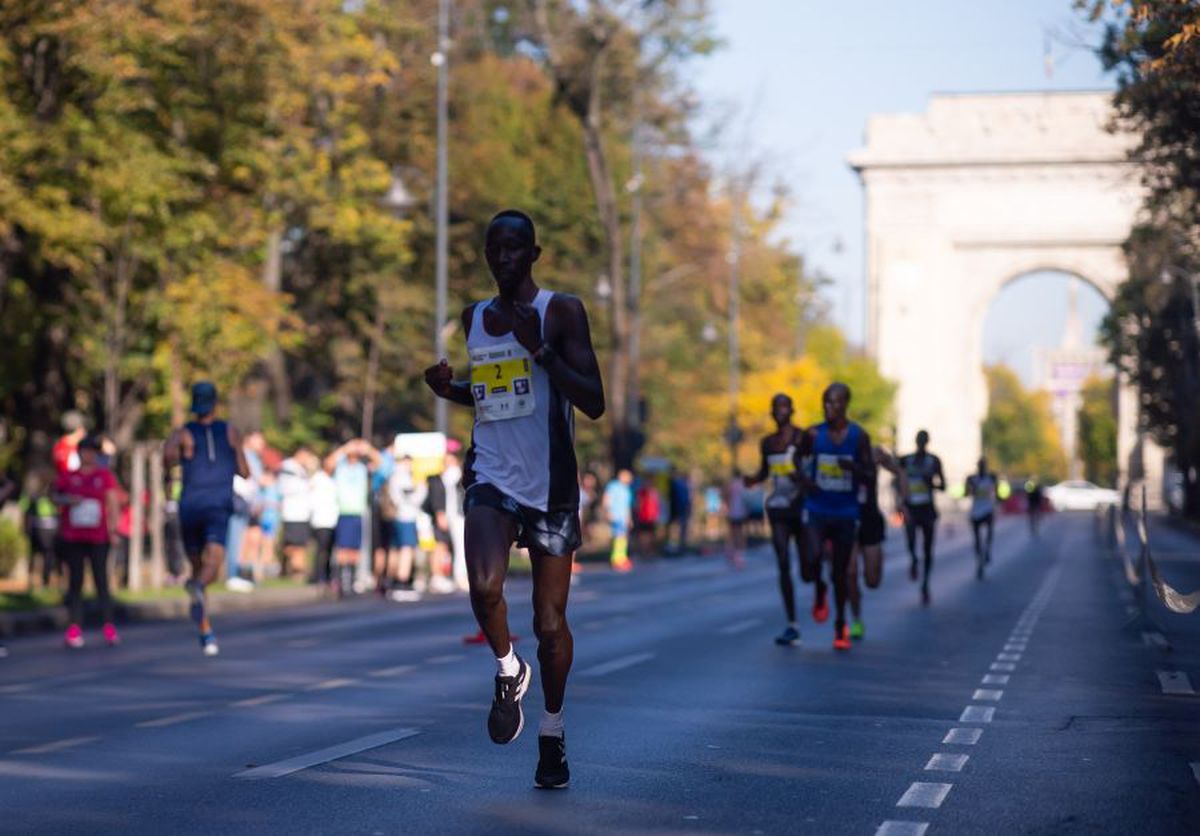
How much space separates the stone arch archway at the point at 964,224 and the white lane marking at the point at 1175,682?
231ft

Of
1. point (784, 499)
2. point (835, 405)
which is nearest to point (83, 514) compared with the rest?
point (784, 499)

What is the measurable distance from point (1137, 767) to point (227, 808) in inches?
151

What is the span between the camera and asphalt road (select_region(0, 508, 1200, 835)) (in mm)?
8297

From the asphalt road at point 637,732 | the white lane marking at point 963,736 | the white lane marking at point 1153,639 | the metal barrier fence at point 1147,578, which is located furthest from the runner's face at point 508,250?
the white lane marking at point 1153,639

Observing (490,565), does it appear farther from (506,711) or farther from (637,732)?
(637,732)

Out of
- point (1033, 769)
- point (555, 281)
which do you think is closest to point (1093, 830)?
point (1033, 769)

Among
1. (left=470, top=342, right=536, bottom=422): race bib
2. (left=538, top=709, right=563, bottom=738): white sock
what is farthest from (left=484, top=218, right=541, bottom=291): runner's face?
(left=538, top=709, right=563, bottom=738): white sock

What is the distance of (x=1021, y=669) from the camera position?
1550 cm

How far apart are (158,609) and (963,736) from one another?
14.4m

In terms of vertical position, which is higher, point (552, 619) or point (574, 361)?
point (574, 361)

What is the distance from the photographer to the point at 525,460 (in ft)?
28.6

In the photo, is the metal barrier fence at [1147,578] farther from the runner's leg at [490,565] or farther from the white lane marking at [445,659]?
the runner's leg at [490,565]

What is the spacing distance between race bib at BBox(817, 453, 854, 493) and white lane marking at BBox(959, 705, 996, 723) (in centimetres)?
486

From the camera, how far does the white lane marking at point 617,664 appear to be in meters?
15.3
